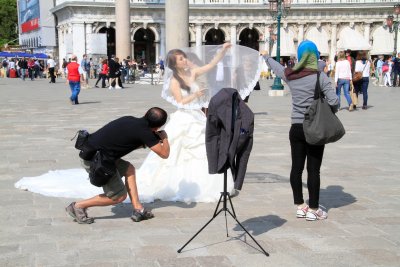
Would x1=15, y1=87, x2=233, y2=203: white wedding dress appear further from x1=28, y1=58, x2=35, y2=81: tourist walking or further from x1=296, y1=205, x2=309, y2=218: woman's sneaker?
x1=28, y1=58, x2=35, y2=81: tourist walking

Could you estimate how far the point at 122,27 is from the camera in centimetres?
3703

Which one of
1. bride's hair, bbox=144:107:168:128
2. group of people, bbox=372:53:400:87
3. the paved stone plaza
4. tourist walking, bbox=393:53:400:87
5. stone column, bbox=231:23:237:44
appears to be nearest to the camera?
the paved stone plaza

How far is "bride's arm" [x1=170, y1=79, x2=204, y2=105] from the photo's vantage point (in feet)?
21.4

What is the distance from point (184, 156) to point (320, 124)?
205cm

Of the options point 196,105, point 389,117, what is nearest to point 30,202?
point 196,105

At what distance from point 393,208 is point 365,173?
1.84m

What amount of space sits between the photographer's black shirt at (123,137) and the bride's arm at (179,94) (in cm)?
145

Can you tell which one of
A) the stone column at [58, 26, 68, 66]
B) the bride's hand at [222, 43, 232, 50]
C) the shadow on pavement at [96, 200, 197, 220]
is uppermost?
the stone column at [58, 26, 68, 66]

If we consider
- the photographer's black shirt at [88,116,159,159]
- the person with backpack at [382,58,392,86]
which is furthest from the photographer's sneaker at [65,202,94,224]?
the person with backpack at [382,58,392,86]

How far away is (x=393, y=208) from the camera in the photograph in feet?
19.8

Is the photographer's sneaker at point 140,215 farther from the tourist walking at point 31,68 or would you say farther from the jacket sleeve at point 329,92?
the tourist walking at point 31,68

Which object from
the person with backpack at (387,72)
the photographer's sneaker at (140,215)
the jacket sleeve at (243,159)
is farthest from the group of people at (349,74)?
the person with backpack at (387,72)

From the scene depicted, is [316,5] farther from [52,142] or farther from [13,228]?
[13,228]

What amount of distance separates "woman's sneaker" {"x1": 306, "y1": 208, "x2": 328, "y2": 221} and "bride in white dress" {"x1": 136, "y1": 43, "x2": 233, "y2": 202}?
1185mm
